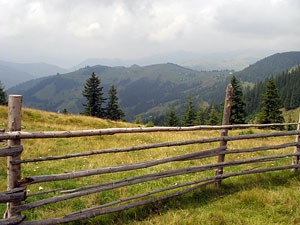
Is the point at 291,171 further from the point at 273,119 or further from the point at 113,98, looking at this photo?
the point at 113,98

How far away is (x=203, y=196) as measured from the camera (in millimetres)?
5141

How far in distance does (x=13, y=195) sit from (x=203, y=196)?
403 centimetres

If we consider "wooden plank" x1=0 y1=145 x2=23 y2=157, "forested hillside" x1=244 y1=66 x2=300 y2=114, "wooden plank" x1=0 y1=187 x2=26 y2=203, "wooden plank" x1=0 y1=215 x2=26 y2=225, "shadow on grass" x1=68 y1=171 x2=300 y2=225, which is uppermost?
"forested hillside" x1=244 y1=66 x2=300 y2=114

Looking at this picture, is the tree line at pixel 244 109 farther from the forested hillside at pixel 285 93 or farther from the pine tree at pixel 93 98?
the forested hillside at pixel 285 93

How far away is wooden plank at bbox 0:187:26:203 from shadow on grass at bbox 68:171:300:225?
4.02 ft

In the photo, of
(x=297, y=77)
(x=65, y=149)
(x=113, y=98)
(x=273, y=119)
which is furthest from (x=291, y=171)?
(x=297, y=77)

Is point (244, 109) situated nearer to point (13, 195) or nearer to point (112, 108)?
point (112, 108)

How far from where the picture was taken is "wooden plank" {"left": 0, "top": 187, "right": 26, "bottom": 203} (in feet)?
10.7

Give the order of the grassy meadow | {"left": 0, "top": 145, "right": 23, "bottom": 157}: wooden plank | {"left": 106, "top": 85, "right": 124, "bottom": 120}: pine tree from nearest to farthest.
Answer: {"left": 0, "top": 145, "right": 23, "bottom": 157}: wooden plank, the grassy meadow, {"left": 106, "top": 85, "right": 124, "bottom": 120}: pine tree

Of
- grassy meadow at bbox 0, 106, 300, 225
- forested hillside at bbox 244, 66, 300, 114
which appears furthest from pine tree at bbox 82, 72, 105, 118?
forested hillside at bbox 244, 66, 300, 114

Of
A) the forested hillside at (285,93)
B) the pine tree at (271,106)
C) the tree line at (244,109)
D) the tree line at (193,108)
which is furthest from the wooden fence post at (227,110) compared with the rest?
the forested hillside at (285,93)

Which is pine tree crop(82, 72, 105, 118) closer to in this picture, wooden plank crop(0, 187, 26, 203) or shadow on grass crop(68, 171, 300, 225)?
shadow on grass crop(68, 171, 300, 225)

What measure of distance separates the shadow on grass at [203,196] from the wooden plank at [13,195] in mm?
1225

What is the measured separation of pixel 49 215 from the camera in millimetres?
4250
